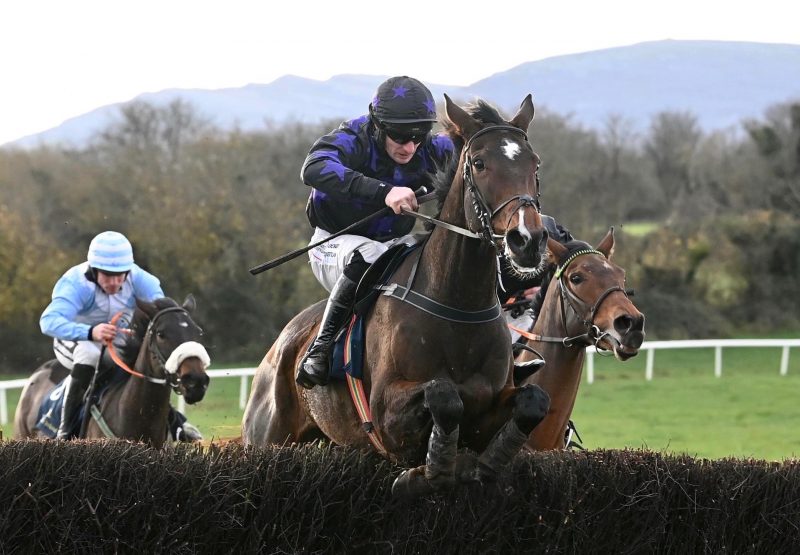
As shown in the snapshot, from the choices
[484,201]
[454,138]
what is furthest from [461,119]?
[484,201]

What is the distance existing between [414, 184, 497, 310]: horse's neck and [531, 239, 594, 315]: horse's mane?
4.74 ft

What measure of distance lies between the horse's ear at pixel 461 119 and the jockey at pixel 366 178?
1.18 ft

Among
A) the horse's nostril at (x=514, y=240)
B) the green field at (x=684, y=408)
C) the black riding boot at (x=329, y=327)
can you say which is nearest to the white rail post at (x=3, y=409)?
the green field at (x=684, y=408)

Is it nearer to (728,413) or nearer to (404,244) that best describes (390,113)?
(404,244)

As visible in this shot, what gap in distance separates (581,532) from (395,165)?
1.75 metres

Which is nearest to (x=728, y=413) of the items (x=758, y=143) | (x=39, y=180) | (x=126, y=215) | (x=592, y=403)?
(x=592, y=403)

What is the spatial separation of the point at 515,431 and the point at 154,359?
387 centimetres

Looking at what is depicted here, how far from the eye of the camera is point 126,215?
2309 cm

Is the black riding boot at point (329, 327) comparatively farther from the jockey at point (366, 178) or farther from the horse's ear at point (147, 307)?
the horse's ear at point (147, 307)

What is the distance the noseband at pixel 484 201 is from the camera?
404 cm

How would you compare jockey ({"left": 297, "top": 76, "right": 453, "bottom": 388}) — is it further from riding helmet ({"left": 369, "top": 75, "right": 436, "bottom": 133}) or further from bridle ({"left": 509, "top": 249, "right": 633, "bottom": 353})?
bridle ({"left": 509, "top": 249, "right": 633, "bottom": 353})

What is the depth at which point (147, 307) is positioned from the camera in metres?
7.86

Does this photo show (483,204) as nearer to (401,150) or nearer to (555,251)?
(401,150)

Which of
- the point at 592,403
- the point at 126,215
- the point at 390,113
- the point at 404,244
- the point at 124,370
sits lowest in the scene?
the point at 592,403
